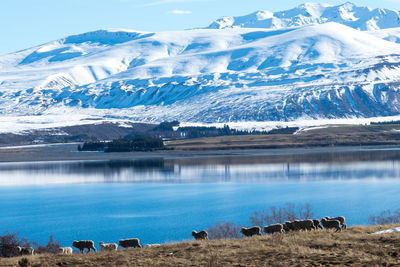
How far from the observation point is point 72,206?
61.2 meters

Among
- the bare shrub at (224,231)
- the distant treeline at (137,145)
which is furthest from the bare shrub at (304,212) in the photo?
the distant treeline at (137,145)

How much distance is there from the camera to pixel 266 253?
812 inches

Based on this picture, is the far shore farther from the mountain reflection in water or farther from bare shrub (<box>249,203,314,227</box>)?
bare shrub (<box>249,203,314,227</box>)

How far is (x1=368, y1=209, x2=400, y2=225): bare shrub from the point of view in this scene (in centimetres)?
4200

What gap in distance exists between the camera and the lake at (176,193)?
48.7 meters

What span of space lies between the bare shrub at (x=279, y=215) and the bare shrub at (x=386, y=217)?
4.11 meters

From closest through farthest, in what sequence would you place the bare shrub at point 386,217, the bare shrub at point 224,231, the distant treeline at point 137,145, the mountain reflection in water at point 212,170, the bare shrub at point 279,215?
the bare shrub at point 224,231, the bare shrub at point 386,217, the bare shrub at point 279,215, the mountain reflection in water at point 212,170, the distant treeline at point 137,145

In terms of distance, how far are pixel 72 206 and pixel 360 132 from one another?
11667cm

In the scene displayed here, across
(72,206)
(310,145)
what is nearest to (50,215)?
(72,206)

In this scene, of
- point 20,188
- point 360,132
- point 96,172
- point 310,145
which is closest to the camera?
point 20,188

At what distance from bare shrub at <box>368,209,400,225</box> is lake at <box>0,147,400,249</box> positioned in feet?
2.64

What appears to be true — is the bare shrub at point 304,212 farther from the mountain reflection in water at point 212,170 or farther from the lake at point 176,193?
the mountain reflection in water at point 212,170

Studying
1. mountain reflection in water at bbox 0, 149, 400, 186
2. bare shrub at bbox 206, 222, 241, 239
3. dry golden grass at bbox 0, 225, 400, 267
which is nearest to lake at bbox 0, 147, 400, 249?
mountain reflection in water at bbox 0, 149, 400, 186

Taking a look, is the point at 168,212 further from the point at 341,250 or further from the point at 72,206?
the point at 341,250
